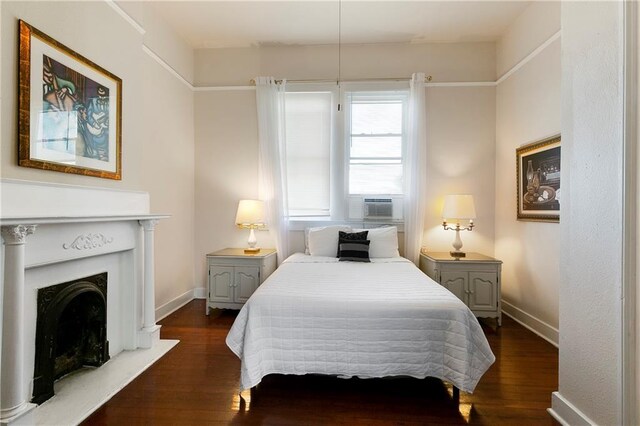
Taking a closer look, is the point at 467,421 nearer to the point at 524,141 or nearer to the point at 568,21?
the point at 568,21

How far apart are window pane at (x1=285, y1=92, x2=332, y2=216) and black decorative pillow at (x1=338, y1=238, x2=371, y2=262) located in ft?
2.37

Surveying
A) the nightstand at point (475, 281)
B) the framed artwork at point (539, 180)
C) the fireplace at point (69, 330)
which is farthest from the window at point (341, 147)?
the fireplace at point (69, 330)

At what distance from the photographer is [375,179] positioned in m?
3.78

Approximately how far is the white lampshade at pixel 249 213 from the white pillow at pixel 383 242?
1.31 metres

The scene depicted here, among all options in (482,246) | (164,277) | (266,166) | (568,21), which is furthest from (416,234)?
(164,277)

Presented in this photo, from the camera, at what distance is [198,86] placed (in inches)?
152

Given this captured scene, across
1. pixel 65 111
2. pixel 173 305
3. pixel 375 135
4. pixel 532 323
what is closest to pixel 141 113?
pixel 65 111

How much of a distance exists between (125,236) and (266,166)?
178 centimetres

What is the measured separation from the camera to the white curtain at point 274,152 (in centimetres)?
369

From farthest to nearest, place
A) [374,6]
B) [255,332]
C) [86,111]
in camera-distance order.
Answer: [374,6] < [86,111] < [255,332]

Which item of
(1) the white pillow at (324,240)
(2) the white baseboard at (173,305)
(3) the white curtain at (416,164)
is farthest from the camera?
(3) the white curtain at (416,164)

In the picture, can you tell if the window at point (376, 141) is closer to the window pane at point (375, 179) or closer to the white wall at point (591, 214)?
the window pane at point (375, 179)

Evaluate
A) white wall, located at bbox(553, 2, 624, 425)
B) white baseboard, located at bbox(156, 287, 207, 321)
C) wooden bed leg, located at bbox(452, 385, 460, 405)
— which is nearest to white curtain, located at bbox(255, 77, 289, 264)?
white baseboard, located at bbox(156, 287, 207, 321)

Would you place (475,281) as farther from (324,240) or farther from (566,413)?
(324,240)
